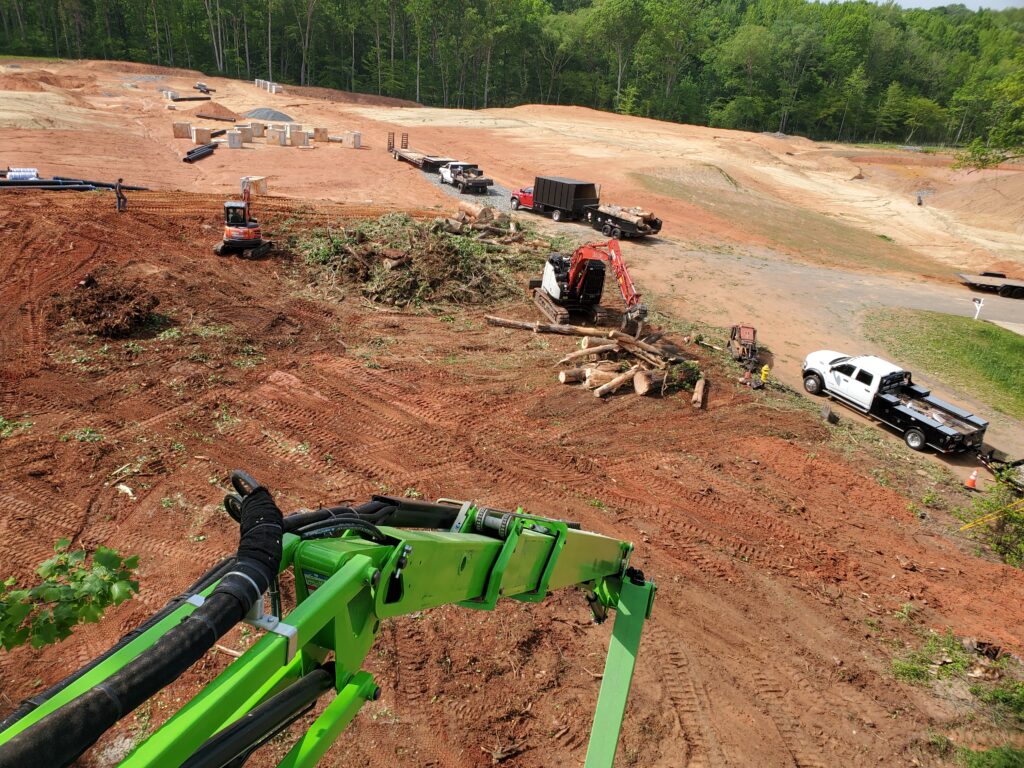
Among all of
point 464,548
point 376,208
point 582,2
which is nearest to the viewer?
point 464,548

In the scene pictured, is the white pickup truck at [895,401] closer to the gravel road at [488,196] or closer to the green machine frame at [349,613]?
the green machine frame at [349,613]

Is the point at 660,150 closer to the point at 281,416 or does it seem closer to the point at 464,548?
the point at 281,416

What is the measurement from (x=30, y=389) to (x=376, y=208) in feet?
63.4

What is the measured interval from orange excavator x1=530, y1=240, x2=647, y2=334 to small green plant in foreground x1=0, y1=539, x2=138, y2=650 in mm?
17157

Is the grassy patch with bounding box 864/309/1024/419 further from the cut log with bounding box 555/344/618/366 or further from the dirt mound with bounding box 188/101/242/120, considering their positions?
the dirt mound with bounding box 188/101/242/120

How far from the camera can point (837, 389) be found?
18281 mm

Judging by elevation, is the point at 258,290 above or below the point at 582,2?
below

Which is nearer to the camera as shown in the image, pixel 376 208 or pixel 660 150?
pixel 376 208

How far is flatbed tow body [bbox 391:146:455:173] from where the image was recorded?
40594mm

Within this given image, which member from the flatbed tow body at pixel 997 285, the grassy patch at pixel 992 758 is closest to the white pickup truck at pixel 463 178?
the flatbed tow body at pixel 997 285

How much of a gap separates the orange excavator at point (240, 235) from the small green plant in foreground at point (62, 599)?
21377mm

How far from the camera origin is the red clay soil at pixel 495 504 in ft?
26.3

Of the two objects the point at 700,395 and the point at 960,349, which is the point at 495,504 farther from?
the point at 960,349

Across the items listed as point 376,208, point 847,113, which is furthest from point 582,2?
point 376,208
